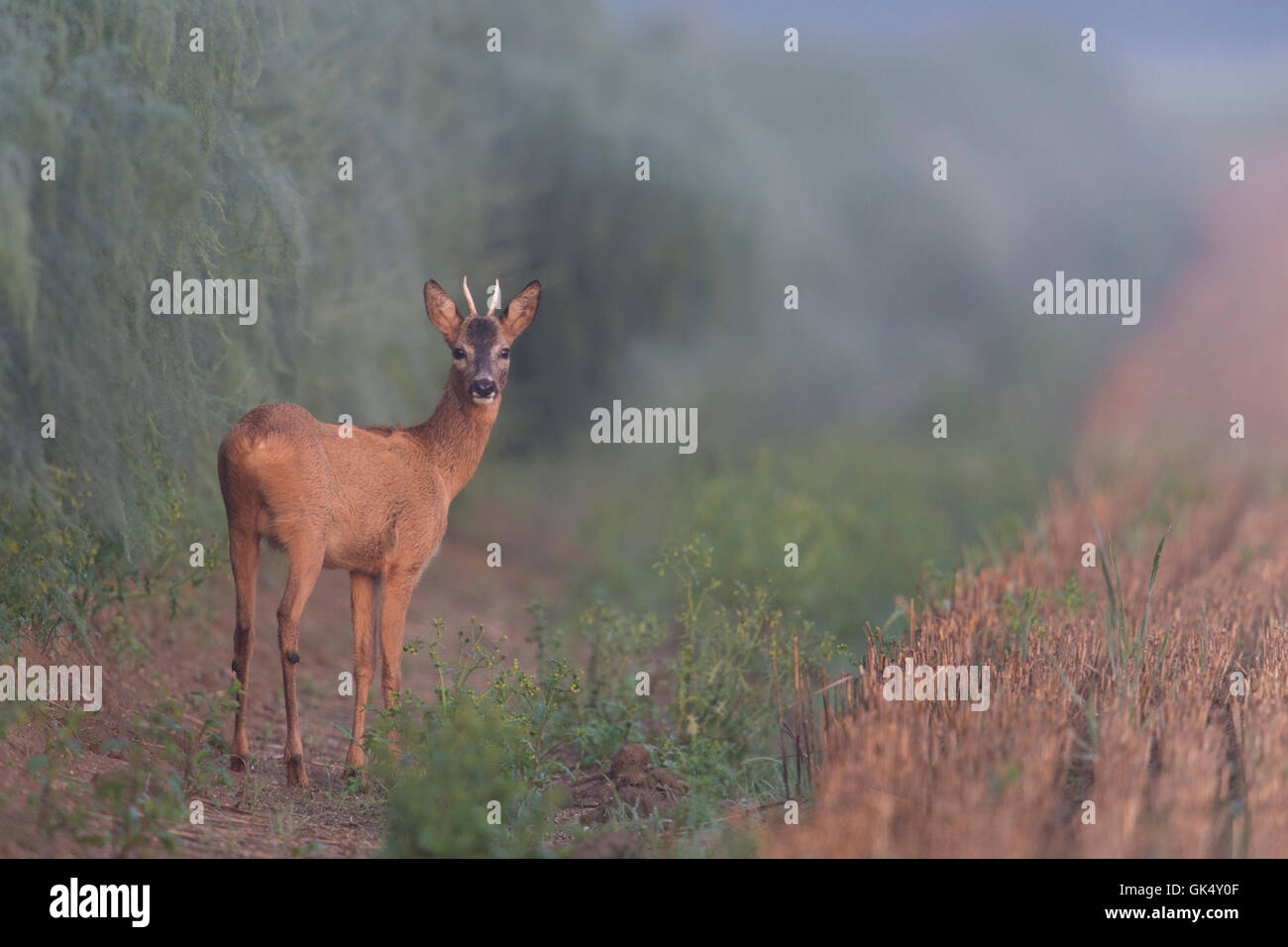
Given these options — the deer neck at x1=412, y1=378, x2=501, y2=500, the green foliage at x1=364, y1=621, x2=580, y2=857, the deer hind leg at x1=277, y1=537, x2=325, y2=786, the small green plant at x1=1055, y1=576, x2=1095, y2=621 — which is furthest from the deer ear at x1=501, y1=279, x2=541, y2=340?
the small green plant at x1=1055, y1=576, x2=1095, y2=621

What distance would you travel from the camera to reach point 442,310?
6.68 meters

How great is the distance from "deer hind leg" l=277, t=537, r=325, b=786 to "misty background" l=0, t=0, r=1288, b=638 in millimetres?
1014

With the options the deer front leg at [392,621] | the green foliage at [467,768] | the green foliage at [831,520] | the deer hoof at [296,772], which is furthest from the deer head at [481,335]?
the green foliage at [831,520]

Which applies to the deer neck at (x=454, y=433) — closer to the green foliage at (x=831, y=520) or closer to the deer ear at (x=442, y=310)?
the deer ear at (x=442, y=310)

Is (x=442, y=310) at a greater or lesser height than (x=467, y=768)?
greater

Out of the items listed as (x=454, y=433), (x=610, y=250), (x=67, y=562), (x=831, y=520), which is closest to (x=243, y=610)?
(x=67, y=562)

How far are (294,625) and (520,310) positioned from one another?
76.0 inches

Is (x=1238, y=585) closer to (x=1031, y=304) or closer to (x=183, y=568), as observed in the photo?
(x=183, y=568)

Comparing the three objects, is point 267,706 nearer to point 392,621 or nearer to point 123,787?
point 392,621

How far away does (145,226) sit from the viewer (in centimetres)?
593

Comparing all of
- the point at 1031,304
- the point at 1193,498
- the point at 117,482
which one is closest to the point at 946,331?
the point at 1031,304

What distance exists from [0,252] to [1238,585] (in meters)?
6.52

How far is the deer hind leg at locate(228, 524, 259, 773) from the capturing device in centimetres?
608

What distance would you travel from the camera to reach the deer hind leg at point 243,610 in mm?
6078
